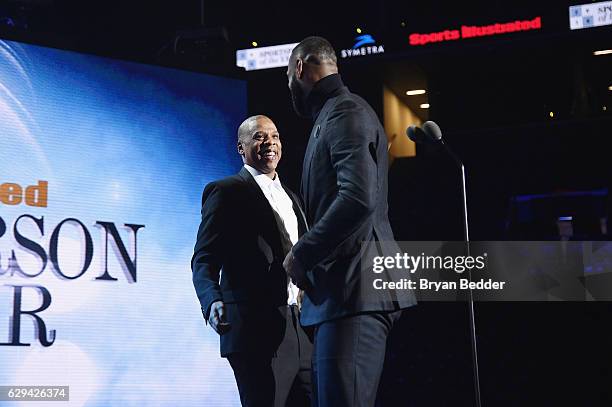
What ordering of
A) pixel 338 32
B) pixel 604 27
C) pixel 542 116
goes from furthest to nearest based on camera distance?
pixel 542 116 < pixel 338 32 < pixel 604 27

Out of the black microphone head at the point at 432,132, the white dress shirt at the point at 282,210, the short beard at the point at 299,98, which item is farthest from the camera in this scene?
the black microphone head at the point at 432,132

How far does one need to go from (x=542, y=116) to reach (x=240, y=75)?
239 inches

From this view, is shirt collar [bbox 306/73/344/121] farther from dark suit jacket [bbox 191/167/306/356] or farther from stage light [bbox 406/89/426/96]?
stage light [bbox 406/89/426/96]

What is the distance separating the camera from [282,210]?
2.96 meters

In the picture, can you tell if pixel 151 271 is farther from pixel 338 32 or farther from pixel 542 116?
pixel 542 116

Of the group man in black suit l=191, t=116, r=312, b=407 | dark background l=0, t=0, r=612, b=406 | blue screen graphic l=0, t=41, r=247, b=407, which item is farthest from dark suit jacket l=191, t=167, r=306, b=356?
dark background l=0, t=0, r=612, b=406

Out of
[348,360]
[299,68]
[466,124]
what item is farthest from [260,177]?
[466,124]

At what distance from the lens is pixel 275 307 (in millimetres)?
2785

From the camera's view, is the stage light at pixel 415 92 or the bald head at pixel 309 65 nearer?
the bald head at pixel 309 65

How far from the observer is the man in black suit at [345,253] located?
1.95 m

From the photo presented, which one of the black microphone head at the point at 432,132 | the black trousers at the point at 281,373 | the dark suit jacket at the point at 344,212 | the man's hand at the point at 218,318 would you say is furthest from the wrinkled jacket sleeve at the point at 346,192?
the black microphone head at the point at 432,132

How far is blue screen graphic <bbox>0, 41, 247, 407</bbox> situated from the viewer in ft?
13.2

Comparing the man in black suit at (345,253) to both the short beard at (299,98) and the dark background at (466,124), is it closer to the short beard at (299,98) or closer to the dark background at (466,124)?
the short beard at (299,98)

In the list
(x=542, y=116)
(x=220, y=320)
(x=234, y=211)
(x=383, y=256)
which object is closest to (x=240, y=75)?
(x=234, y=211)
